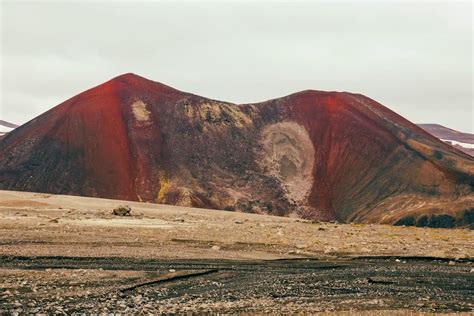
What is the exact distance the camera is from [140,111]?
103500 mm

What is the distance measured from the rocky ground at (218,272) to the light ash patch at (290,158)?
5648cm

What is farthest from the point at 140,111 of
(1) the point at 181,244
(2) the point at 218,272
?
(2) the point at 218,272

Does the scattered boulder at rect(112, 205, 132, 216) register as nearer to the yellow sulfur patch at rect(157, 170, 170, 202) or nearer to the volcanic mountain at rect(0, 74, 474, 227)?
the volcanic mountain at rect(0, 74, 474, 227)

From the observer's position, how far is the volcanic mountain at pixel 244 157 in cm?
8300

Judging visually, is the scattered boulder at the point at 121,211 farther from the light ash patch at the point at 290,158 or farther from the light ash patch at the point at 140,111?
the light ash patch at the point at 140,111

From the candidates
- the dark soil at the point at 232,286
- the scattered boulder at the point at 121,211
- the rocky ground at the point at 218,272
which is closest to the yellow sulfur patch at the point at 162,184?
the scattered boulder at the point at 121,211

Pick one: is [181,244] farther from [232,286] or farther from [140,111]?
[140,111]

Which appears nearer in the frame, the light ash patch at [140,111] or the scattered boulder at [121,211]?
the scattered boulder at [121,211]

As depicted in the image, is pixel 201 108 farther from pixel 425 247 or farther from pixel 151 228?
pixel 425 247

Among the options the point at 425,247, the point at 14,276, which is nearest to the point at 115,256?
the point at 14,276

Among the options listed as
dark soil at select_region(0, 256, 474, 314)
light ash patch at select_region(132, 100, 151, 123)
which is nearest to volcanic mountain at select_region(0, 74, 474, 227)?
light ash patch at select_region(132, 100, 151, 123)

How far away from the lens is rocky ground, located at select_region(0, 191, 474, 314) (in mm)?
16516

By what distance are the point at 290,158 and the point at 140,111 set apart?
89.6ft

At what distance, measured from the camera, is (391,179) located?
283 ft
